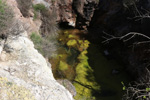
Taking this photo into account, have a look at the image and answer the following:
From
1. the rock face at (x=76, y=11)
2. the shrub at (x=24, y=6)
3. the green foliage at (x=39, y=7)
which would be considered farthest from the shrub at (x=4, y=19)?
the rock face at (x=76, y=11)

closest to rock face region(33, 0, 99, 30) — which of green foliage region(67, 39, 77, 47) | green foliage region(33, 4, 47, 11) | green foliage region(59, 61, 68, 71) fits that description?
green foliage region(67, 39, 77, 47)

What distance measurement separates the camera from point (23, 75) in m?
3.87

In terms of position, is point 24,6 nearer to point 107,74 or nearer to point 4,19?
point 4,19

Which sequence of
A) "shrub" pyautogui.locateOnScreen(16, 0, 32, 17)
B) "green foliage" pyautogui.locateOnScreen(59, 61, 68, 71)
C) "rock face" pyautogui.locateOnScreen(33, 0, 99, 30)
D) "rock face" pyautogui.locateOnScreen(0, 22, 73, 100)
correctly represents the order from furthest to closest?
"rock face" pyautogui.locateOnScreen(33, 0, 99, 30) → "green foliage" pyautogui.locateOnScreen(59, 61, 68, 71) → "shrub" pyautogui.locateOnScreen(16, 0, 32, 17) → "rock face" pyautogui.locateOnScreen(0, 22, 73, 100)

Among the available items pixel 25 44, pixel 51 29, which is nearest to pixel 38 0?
pixel 51 29

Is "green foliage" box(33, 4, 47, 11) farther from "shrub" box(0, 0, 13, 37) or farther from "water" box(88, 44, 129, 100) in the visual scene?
"shrub" box(0, 0, 13, 37)

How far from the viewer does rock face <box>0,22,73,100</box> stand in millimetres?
3223

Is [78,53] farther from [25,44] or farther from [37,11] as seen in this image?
[25,44]

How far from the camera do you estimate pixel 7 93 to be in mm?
3041

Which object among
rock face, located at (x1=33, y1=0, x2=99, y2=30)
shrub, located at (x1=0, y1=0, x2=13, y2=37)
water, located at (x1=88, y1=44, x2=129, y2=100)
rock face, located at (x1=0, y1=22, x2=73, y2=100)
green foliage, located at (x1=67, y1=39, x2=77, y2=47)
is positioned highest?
rock face, located at (x1=33, y1=0, x2=99, y2=30)

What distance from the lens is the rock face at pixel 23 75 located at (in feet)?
10.6

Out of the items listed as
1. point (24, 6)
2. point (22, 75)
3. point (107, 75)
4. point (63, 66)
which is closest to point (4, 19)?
point (22, 75)

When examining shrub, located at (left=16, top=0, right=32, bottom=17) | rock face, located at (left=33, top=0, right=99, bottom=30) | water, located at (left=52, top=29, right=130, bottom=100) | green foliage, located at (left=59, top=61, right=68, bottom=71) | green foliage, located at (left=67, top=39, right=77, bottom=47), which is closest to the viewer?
shrub, located at (left=16, top=0, right=32, bottom=17)

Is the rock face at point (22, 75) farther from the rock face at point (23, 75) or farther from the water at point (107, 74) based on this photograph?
the water at point (107, 74)
